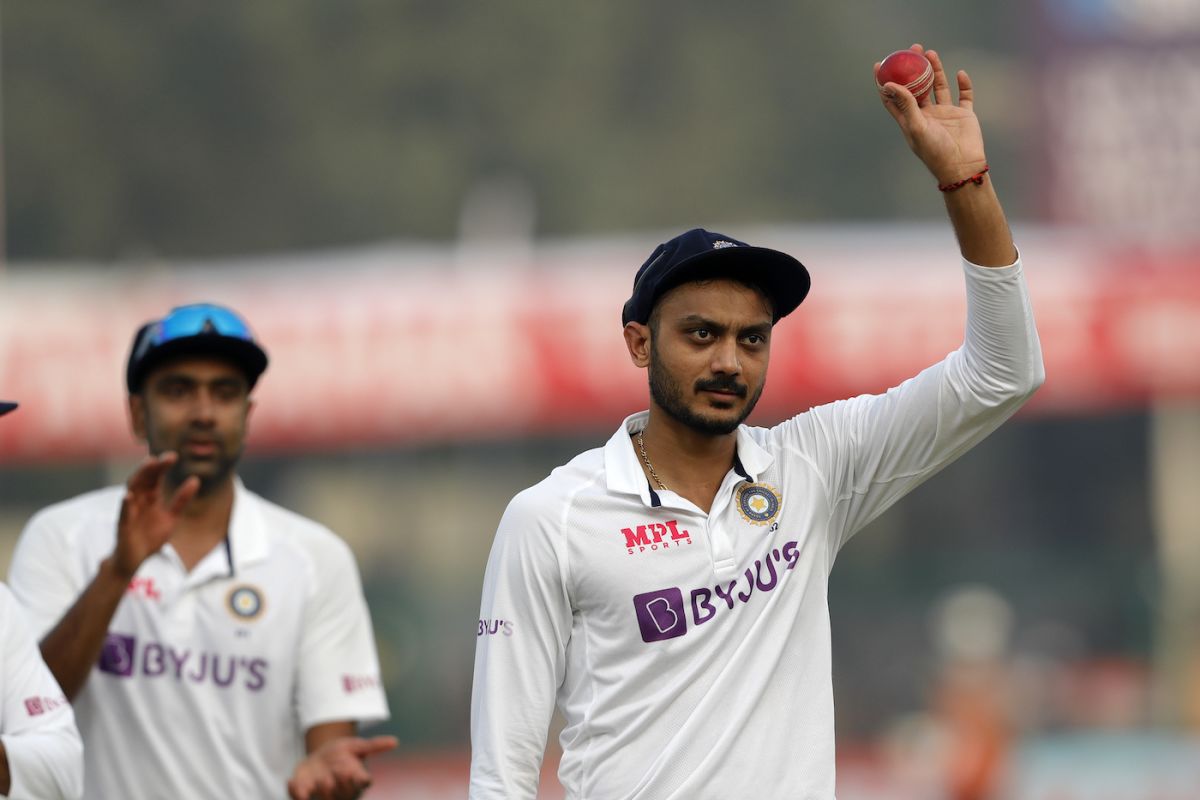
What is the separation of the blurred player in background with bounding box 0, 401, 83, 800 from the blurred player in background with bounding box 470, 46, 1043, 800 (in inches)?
35.6

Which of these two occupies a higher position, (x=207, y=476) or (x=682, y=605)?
(x=207, y=476)

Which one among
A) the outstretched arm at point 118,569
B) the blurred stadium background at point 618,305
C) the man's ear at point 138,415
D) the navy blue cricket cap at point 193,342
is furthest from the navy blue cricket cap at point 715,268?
the blurred stadium background at point 618,305

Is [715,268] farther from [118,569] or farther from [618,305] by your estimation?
[618,305]

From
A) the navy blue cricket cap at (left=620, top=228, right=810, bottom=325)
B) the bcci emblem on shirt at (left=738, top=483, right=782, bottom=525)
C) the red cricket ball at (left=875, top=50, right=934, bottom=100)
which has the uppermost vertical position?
the red cricket ball at (left=875, top=50, right=934, bottom=100)

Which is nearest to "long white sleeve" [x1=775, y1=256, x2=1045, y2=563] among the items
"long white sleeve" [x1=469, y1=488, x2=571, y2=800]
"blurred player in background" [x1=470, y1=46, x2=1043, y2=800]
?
"blurred player in background" [x1=470, y1=46, x2=1043, y2=800]

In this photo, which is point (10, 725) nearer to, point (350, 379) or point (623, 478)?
point (623, 478)

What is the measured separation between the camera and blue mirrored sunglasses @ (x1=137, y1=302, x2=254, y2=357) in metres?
5.55

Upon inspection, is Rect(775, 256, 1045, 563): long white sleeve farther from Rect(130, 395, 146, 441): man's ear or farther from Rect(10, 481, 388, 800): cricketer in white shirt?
Rect(130, 395, 146, 441): man's ear

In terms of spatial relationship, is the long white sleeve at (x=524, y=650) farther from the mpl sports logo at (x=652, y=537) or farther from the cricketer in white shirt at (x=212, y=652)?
the cricketer in white shirt at (x=212, y=652)

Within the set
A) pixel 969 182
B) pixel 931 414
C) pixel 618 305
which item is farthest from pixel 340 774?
pixel 618 305

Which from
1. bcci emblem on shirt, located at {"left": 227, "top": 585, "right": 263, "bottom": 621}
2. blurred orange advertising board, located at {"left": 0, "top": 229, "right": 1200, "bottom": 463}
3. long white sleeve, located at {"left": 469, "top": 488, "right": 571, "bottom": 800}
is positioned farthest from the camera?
blurred orange advertising board, located at {"left": 0, "top": 229, "right": 1200, "bottom": 463}

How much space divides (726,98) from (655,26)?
84.9 inches

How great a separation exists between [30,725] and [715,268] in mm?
1764

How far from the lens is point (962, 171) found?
416cm
